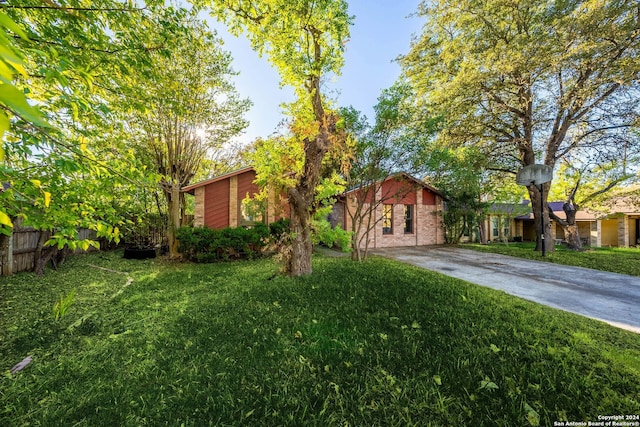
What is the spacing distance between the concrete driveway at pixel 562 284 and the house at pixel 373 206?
3.31 metres

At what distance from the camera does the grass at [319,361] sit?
6.94ft

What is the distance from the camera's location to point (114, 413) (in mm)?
2146

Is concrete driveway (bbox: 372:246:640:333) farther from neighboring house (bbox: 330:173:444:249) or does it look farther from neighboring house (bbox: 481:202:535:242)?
neighboring house (bbox: 481:202:535:242)

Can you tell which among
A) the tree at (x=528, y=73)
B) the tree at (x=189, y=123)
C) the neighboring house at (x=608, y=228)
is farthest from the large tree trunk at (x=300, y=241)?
the neighboring house at (x=608, y=228)

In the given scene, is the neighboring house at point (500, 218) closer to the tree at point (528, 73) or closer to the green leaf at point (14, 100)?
the tree at point (528, 73)

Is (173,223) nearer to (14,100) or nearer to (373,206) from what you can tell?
(373,206)

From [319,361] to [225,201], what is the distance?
997cm

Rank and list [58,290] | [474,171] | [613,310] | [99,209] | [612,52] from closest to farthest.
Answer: [99,209], [613,310], [58,290], [612,52], [474,171]

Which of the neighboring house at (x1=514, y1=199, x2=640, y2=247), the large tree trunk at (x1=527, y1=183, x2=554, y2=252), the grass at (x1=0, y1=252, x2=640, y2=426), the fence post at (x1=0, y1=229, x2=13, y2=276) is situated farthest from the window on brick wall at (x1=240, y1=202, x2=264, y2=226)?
the neighboring house at (x1=514, y1=199, x2=640, y2=247)

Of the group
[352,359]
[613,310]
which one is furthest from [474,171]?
[352,359]

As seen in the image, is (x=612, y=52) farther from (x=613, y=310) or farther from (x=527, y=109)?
(x=613, y=310)

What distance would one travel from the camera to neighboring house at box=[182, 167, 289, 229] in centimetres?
1116

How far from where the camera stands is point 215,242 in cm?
963

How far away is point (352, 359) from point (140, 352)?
2651mm
